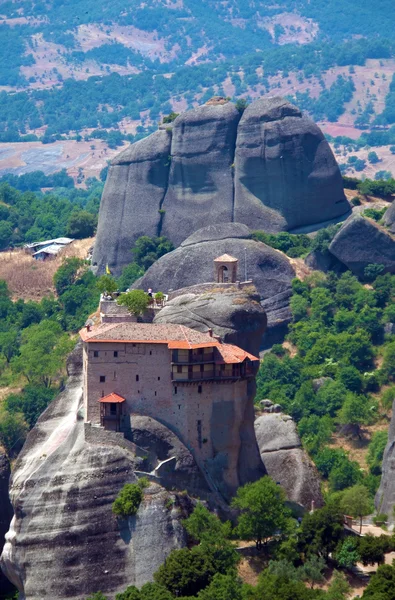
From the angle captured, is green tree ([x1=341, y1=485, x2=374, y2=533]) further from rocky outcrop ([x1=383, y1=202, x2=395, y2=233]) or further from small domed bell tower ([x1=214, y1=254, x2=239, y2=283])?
rocky outcrop ([x1=383, y1=202, x2=395, y2=233])

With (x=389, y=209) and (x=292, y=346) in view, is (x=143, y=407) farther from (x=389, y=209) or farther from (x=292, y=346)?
(x=389, y=209)

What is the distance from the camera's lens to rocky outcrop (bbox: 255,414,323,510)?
285ft

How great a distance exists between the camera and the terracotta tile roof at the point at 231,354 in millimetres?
82688

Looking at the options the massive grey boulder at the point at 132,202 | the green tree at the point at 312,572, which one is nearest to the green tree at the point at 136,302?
the green tree at the point at 312,572

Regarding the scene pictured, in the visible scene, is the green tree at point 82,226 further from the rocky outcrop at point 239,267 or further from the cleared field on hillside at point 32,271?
the rocky outcrop at point 239,267

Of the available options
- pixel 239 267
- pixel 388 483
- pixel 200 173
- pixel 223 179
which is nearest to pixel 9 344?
pixel 239 267

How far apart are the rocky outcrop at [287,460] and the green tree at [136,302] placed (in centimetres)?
834

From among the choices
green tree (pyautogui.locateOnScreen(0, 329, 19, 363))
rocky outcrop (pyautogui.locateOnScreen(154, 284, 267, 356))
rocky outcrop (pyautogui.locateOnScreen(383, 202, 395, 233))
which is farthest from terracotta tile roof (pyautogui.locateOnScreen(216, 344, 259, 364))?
green tree (pyautogui.locateOnScreen(0, 329, 19, 363))

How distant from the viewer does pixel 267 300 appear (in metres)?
111

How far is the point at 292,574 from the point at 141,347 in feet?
37.3

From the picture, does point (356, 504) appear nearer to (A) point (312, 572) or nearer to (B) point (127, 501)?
(A) point (312, 572)

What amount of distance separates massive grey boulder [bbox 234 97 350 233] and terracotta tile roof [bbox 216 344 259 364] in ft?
118

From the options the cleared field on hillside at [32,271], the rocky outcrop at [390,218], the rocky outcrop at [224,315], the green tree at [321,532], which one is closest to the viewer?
the green tree at [321,532]

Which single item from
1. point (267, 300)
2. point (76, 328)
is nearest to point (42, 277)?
point (76, 328)
